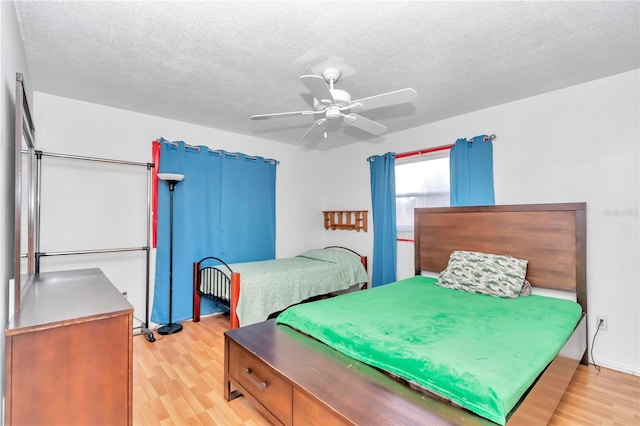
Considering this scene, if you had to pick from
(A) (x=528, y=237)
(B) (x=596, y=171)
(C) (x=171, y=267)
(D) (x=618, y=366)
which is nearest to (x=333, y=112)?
(A) (x=528, y=237)

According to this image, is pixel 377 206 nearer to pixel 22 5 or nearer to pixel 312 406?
pixel 312 406

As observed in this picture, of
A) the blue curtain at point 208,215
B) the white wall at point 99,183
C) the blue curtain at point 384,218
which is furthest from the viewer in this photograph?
the blue curtain at point 384,218

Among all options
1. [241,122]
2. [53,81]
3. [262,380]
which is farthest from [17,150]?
[241,122]

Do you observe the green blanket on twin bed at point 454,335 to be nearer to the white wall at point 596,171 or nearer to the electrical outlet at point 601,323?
the electrical outlet at point 601,323

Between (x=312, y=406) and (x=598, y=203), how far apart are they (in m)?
2.88

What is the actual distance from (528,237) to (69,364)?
135 inches

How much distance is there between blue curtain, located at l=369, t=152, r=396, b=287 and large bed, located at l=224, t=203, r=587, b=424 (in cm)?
76

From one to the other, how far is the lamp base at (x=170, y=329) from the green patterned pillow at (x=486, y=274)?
280cm

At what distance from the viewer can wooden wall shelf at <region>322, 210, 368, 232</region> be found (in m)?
4.57

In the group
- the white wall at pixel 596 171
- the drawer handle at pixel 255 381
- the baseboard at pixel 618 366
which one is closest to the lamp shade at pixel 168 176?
the drawer handle at pixel 255 381

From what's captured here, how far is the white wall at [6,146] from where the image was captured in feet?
4.17

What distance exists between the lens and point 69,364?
123cm

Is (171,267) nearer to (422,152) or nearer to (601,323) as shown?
(422,152)

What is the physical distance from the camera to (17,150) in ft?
4.39
